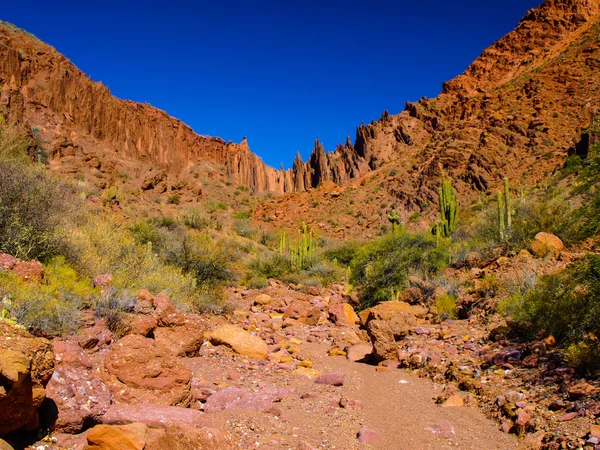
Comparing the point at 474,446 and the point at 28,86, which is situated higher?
the point at 28,86

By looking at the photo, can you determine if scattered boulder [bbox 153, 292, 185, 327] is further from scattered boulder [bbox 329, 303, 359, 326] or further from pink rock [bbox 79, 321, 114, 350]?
scattered boulder [bbox 329, 303, 359, 326]

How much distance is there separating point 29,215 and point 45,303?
11.2 ft

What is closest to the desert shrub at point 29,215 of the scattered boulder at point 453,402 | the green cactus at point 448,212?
the scattered boulder at point 453,402

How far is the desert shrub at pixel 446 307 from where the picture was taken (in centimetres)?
932

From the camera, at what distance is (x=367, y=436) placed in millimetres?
4285

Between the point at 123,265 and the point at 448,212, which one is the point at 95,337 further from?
the point at 448,212

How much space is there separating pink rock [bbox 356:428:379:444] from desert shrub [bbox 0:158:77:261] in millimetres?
6092

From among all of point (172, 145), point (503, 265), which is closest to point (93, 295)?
point (503, 265)

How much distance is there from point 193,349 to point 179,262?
596 cm

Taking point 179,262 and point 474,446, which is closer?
point 474,446

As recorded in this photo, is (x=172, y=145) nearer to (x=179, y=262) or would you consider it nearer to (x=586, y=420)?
(x=179, y=262)

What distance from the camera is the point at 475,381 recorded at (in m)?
5.64

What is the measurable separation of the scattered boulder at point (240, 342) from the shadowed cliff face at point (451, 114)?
2759cm

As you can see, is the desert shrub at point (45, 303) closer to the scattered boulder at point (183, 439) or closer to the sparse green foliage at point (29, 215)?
the sparse green foliage at point (29, 215)
